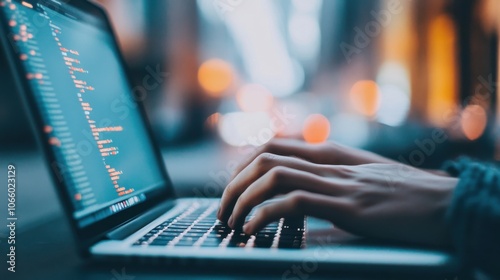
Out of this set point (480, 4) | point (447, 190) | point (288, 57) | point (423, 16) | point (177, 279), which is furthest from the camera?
point (288, 57)

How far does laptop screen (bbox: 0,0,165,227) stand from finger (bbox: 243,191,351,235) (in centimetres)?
24

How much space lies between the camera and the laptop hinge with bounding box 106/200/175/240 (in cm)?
65

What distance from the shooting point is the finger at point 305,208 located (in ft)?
1.94

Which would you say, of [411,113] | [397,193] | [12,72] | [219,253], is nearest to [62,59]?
[12,72]

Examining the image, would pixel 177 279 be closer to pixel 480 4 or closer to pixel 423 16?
pixel 480 4

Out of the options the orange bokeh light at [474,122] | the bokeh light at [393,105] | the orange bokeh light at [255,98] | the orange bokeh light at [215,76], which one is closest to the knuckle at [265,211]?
the orange bokeh light at [474,122]

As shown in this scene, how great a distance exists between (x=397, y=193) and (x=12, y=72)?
1.76 feet

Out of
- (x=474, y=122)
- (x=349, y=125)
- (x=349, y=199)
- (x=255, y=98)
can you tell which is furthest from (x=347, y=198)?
(x=255, y=98)

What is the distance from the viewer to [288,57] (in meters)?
8.27

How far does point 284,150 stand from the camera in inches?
33.7

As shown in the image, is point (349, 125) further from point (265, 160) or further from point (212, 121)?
point (265, 160)

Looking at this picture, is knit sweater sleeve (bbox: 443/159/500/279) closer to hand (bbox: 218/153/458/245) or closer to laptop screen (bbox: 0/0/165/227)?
hand (bbox: 218/153/458/245)

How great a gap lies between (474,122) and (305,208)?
399 centimetres

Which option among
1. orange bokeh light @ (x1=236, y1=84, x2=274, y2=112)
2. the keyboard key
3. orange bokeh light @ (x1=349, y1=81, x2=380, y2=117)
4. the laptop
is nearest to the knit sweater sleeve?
the laptop
